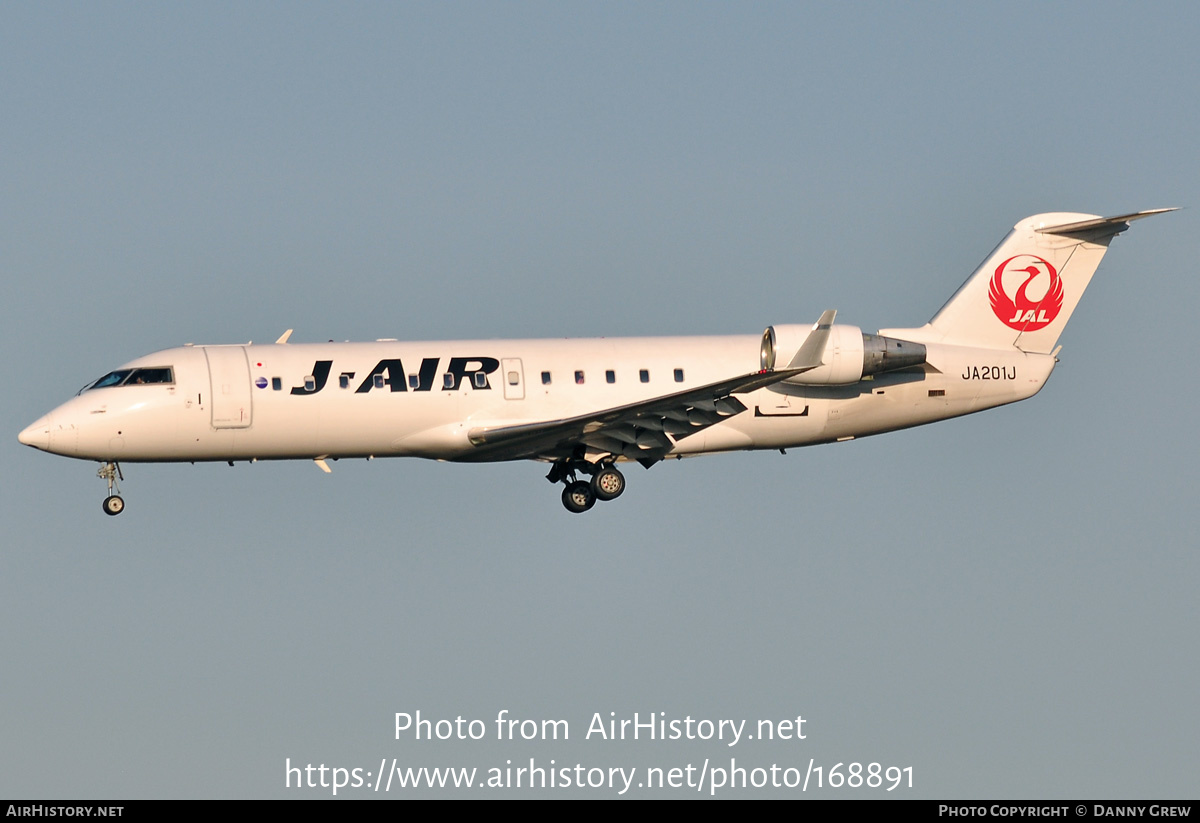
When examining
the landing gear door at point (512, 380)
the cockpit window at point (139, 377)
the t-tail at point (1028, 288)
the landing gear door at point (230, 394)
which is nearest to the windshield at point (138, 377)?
the cockpit window at point (139, 377)

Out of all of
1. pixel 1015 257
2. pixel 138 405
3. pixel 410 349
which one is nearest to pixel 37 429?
pixel 138 405

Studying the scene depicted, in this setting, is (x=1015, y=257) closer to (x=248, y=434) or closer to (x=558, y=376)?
(x=558, y=376)

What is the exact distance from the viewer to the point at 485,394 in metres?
34.8

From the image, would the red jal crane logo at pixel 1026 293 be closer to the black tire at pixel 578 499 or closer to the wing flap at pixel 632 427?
the wing flap at pixel 632 427

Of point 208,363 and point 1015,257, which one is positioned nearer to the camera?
point 208,363

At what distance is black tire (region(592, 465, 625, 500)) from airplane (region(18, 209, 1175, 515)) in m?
0.03

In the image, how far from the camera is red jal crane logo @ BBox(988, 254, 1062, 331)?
37906 millimetres

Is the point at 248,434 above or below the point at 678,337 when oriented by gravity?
below

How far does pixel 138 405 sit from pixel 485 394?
22.7ft

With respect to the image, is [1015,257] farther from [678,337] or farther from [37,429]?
[37,429]

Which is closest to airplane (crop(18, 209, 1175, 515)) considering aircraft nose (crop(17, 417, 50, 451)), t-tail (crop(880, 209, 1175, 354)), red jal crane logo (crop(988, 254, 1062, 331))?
aircraft nose (crop(17, 417, 50, 451))

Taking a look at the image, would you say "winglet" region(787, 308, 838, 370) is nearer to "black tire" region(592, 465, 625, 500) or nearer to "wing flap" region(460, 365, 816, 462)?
"wing flap" region(460, 365, 816, 462)

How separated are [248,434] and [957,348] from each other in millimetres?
15077

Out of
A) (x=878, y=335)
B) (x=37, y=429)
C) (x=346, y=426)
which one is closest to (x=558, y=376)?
(x=346, y=426)
